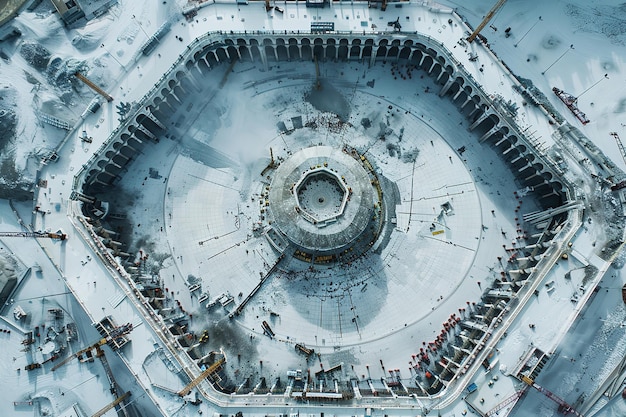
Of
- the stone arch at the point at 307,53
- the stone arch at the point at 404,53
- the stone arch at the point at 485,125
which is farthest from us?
the stone arch at the point at 307,53

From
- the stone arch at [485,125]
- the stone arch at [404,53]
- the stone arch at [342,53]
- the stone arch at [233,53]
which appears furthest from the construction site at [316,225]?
the stone arch at [485,125]

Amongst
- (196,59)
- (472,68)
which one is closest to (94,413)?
(196,59)

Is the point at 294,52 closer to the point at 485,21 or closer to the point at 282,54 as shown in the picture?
the point at 282,54

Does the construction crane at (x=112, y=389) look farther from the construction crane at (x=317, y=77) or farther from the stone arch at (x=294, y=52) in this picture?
the stone arch at (x=294, y=52)

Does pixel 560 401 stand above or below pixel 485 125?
below

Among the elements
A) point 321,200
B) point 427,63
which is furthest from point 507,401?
point 427,63
